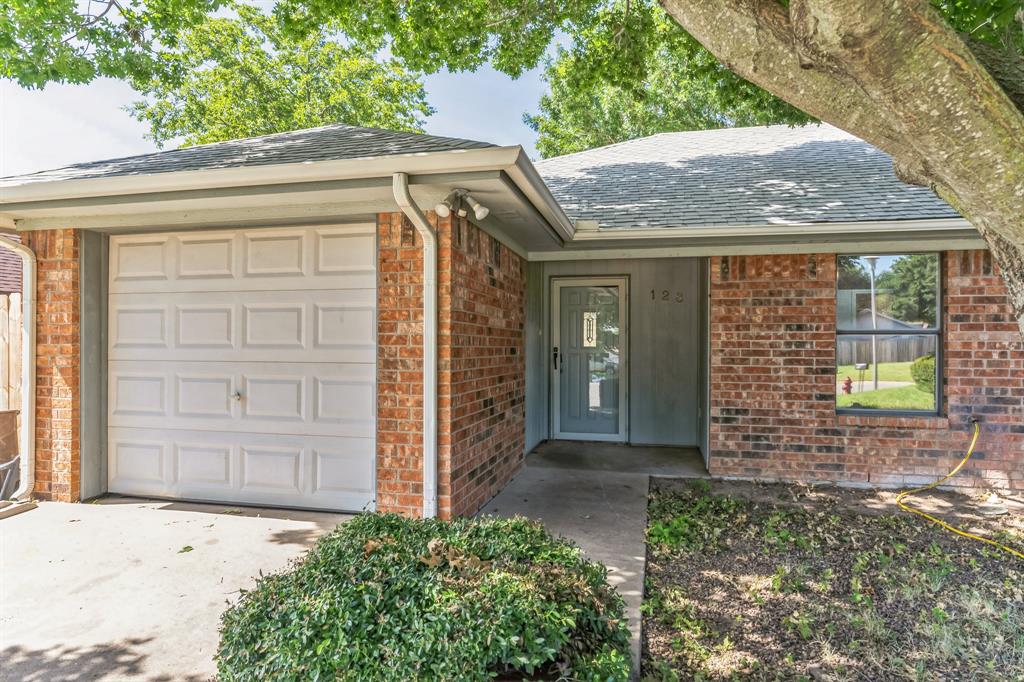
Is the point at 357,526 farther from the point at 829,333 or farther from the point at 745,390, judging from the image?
the point at 829,333

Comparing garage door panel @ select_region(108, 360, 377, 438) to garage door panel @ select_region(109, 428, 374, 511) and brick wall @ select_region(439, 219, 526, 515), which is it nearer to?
garage door panel @ select_region(109, 428, 374, 511)

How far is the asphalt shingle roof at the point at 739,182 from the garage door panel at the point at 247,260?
2449mm

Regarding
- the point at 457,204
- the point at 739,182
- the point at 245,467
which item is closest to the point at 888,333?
the point at 739,182

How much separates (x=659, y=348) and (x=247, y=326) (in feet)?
16.4

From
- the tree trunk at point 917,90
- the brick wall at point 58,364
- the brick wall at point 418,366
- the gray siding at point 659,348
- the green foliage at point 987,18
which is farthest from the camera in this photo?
the gray siding at point 659,348

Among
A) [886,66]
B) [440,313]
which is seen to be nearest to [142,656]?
[440,313]

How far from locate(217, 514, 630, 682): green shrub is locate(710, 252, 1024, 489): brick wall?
12.9ft

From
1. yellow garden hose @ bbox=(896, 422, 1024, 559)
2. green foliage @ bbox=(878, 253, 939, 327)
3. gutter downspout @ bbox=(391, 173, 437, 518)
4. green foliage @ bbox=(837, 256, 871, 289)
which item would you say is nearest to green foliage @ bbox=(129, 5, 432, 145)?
gutter downspout @ bbox=(391, 173, 437, 518)

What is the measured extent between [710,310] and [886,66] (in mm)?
3841

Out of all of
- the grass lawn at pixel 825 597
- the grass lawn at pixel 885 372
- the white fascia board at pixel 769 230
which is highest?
the white fascia board at pixel 769 230

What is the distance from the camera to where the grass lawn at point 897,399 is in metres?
5.30

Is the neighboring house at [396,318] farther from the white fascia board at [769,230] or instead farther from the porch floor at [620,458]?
the porch floor at [620,458]

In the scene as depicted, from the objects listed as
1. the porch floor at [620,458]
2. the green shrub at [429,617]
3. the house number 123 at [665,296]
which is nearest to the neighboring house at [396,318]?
the porch floor at [620,458]

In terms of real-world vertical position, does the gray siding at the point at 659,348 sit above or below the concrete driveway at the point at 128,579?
above
